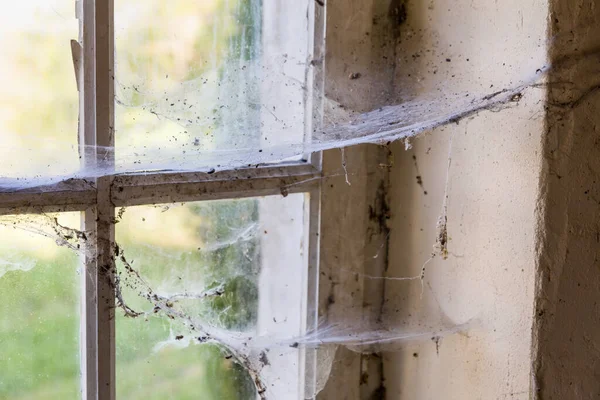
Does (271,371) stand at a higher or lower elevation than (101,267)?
lower

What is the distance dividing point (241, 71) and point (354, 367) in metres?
0.45

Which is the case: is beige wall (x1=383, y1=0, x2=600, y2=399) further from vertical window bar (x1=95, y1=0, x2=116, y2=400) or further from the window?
vertical window bar (x1=95, y1=0, x2=116, y2=400)

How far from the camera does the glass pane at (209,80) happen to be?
2.55ft

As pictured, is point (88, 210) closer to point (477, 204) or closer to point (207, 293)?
point (207, 293)

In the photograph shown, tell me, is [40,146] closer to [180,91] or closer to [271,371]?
[180,91]

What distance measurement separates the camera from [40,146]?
0.72 meters

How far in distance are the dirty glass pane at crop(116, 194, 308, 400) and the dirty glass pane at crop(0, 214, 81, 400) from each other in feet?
0.19

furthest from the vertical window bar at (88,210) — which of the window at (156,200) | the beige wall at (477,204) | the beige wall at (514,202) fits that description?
the beige wall at (514,202)

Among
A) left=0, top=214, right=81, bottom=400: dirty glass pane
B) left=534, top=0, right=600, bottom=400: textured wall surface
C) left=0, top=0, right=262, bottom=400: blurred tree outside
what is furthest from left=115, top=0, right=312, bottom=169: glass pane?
left=534, top=0, right=600, bottom=400: textured wall surface

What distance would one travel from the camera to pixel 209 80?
85cm

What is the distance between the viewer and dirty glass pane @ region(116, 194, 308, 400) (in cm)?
82

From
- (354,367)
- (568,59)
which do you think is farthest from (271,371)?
(568,59)

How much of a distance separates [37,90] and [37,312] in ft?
0.77

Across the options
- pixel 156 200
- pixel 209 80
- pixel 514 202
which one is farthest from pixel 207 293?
pixel 514 202
